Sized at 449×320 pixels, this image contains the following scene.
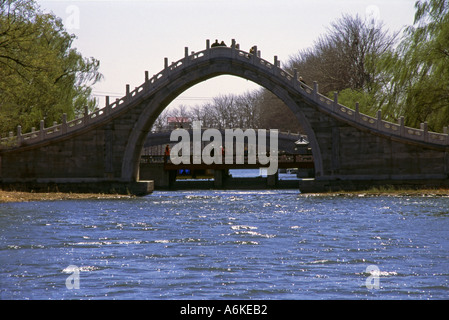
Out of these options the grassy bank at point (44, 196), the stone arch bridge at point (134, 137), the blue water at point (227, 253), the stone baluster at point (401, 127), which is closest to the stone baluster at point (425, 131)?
the stone baluster at point (401, 127)

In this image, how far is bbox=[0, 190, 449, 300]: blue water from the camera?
41.8 feet

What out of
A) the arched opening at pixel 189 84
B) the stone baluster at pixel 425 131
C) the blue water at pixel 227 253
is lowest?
the blue water at pixel 227 253

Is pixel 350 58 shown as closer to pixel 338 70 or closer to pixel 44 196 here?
pixel 338 70

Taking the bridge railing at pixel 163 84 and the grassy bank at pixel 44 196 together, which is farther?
the bridge railing at pixel 163 84

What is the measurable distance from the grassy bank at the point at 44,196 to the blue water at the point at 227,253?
19.0ft

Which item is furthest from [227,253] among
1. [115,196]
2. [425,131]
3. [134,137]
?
[134,137]

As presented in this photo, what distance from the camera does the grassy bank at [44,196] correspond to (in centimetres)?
3512

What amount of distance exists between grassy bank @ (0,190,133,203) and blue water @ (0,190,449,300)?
578cm

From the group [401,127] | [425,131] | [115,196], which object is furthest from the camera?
[115,196]

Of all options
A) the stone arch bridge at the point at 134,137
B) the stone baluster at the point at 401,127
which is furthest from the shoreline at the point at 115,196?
the stone baluster at the point at 401,127

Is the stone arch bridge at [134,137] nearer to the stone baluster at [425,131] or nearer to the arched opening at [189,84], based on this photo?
the arched opening at [189,84]

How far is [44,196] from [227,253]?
22.7 meters

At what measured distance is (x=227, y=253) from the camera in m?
17.0

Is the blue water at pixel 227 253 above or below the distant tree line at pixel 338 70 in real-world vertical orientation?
below
